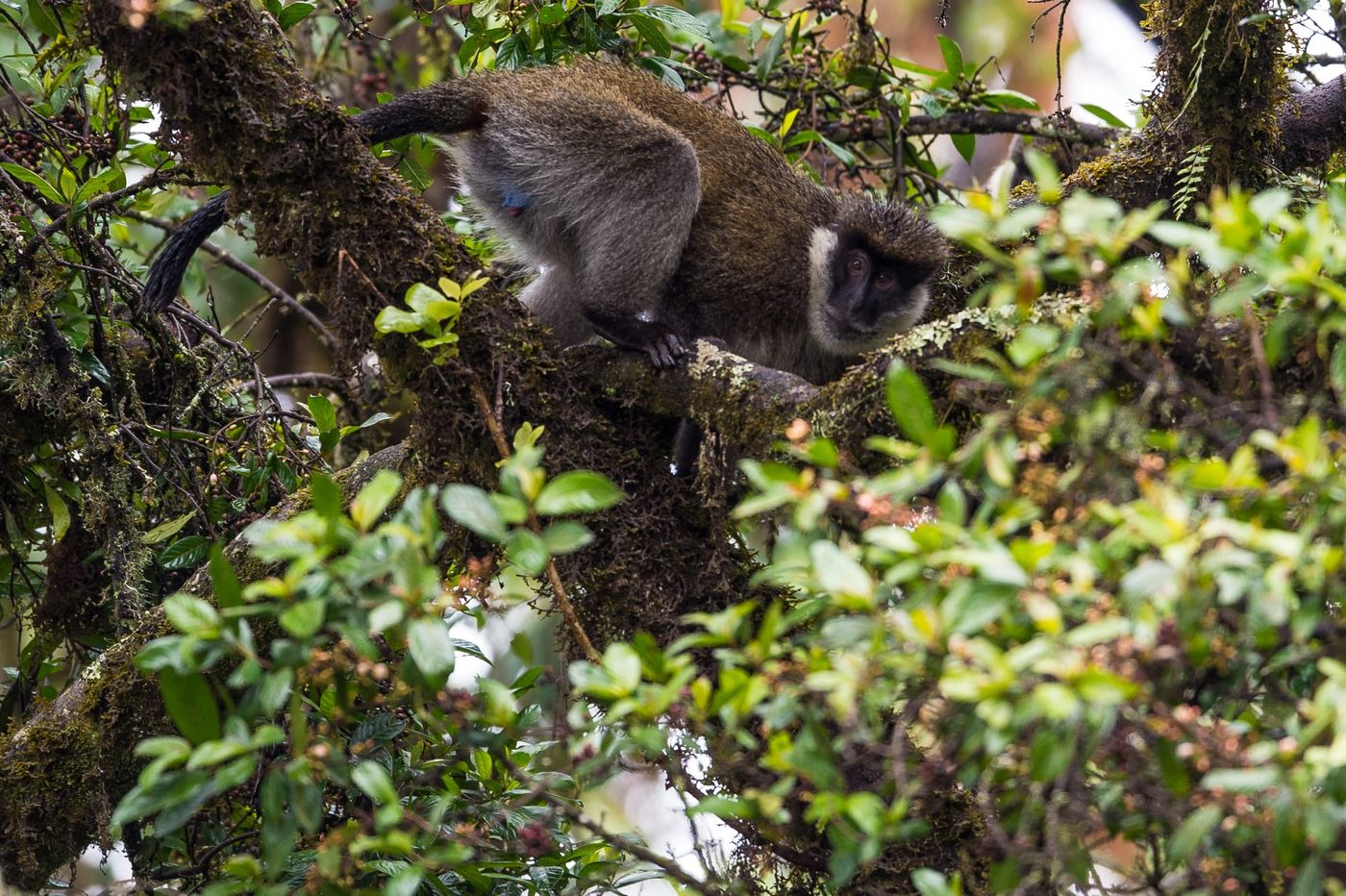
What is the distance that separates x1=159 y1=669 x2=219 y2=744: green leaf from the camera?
228 cm

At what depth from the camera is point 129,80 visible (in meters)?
3.72

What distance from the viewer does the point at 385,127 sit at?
461 centimetres

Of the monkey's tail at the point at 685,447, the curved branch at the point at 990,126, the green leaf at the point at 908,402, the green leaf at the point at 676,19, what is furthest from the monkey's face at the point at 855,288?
the green leaf at the point at 908,402

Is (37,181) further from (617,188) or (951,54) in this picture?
(951,54)

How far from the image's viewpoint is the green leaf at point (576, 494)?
6.98ft

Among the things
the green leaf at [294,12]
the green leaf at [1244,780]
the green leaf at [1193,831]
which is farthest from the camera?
the green leaf at [294,12]

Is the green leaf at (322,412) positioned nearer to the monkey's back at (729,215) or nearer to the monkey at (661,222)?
the monkey at (661,222)

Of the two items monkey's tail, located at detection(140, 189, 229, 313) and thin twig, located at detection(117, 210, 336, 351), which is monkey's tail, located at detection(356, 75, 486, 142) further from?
thin twig, located at detection(117, 210, 336, 351)

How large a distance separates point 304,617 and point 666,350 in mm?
2408

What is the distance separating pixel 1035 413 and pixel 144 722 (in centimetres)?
316

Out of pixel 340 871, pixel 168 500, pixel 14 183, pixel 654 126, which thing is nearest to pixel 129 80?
pixel 14 183

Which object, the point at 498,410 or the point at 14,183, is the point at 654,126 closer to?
the point at 498,410

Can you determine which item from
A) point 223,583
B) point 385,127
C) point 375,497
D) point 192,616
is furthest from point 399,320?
point 385,127

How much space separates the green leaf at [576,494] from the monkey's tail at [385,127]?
8.32 feet
